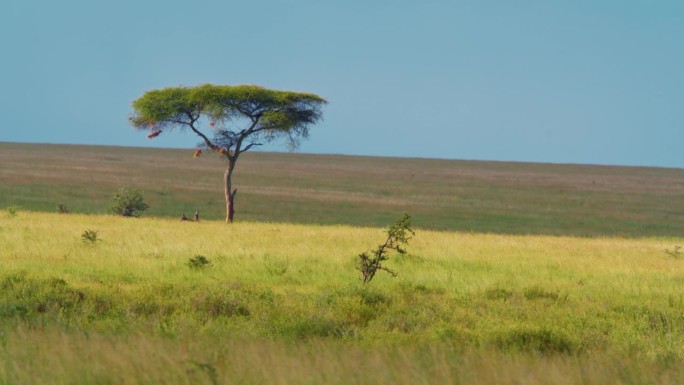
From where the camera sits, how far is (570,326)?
1436 centimetres

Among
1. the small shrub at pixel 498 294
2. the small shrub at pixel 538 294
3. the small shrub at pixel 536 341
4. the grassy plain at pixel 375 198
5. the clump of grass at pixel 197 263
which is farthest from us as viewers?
the grassy plain at pixel 375 198

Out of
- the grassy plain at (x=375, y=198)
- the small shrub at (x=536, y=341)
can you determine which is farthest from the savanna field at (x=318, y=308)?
the grassy plain at (x=375, y=198)

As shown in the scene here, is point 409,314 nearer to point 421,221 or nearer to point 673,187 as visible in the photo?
point 421,221

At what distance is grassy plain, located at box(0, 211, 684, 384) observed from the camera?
7.38 metres

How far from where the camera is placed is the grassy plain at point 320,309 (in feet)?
24.2

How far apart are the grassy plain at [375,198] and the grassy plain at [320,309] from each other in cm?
2047

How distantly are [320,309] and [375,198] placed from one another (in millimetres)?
58587

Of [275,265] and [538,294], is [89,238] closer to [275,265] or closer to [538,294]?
[275,265]

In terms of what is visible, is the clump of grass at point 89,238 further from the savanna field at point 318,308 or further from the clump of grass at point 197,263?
the clump of grass at point 197,263

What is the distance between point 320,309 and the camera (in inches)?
593

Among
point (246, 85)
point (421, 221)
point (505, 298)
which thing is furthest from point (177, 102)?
point (505, 298)

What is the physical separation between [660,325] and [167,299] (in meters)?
7.72

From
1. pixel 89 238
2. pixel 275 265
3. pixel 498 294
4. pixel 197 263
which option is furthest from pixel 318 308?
pixel 89 238

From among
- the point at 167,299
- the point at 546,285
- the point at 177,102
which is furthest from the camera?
the point at 177,102
